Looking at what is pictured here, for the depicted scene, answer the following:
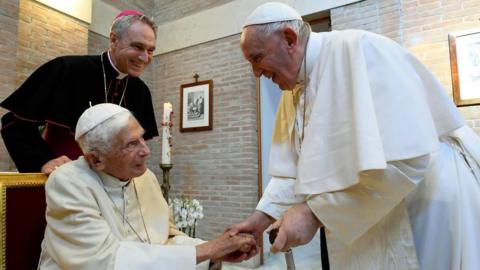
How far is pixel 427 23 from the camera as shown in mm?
3719

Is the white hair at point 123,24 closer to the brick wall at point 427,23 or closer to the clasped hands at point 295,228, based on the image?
the clasped hands at point 295,228

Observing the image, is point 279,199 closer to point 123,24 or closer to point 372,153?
point 372,153

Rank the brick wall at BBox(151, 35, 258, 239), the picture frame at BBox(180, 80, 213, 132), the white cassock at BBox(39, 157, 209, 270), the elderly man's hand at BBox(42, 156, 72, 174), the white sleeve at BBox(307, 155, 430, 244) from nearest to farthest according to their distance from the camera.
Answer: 1. the white sleeve at BBox(307, 155, 430, 244)
2. the white cassock at BBox(39, 157, 209, 270)
3. the elderly man's hand at BBox(42, 156, 72, 174)
4. the brick wall at BBox(151, 35, 258, 239)
5. the picture frame at BBox(180, 80, 213, 132)

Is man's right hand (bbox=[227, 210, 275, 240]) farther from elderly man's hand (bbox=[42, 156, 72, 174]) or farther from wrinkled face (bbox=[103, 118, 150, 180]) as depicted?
elderly man's hand (bbox=[42, 156, 72, 174])

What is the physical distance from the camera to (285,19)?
3.89ft

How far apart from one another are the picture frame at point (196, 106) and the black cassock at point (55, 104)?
9.82 feet

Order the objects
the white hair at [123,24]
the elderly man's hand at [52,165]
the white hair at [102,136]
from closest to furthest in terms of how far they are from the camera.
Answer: the white hair at [102,136] < the elderly man's hand at [52,165] < the white hair at [123,24]

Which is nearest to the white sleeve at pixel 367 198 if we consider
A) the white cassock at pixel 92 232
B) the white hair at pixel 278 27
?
the white hair at pixel 278 27

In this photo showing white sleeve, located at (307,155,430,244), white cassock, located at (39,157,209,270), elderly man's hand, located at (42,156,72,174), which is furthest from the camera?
elderly man's hand, located at (42,156,72,174)

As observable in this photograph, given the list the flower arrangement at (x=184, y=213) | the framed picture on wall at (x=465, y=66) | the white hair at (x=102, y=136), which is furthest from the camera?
the flower arrangement at (x=184, y=213)

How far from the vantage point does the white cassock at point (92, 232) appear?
53.8 inches

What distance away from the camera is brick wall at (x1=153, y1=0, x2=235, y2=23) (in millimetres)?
5616

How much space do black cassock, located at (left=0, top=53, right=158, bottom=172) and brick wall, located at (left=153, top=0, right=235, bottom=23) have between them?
11.9 feet

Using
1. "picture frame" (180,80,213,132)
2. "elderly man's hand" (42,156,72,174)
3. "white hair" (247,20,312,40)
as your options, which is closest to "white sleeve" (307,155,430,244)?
"white hair" (247,20,312,40)
